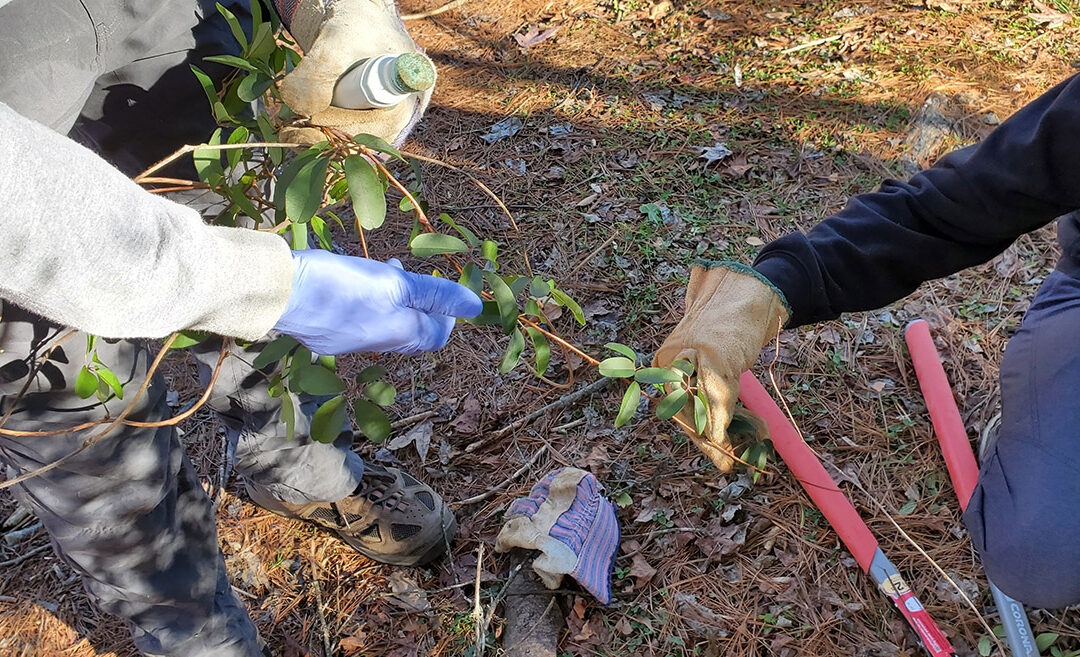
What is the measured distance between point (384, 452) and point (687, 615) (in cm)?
111

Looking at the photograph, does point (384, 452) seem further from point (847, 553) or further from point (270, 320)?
point (847, 553)

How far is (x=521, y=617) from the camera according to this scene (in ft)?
6.16

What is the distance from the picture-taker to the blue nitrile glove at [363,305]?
127 centimetres

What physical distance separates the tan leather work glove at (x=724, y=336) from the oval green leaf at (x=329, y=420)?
30.6 inches

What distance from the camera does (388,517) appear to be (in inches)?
80.0

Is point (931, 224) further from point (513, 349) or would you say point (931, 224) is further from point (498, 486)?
point (498, 486)

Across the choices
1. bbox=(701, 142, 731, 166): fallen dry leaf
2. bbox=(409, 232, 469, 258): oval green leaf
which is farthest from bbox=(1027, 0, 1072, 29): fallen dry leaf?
bbox=(409, 232, 469, 258): oval green leaf

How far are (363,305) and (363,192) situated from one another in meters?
0.22

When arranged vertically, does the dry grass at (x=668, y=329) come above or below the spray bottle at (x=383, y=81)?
below

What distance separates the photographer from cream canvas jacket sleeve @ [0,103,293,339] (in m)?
0.91

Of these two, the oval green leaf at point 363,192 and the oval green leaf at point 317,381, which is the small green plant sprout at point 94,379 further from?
A: the oval green leaf at point 363,192

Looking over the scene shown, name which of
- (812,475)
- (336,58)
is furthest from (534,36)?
(812,475)

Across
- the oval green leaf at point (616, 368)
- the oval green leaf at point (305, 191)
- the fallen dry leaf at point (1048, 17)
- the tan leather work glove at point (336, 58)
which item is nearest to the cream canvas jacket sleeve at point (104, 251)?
the oval green leaf at point (305, 191)

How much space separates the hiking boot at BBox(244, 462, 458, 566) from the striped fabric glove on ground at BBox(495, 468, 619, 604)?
20 cm
